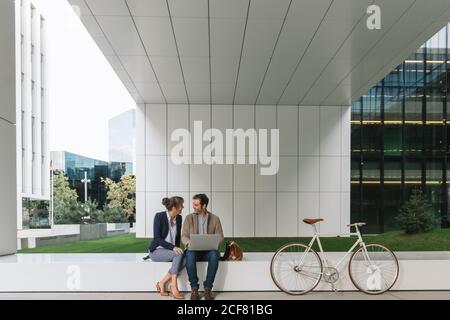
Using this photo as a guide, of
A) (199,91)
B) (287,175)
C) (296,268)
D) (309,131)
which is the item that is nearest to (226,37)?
(199,91)

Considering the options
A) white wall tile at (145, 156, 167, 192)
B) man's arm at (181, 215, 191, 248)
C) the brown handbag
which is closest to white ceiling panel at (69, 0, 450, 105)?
white wall tile at (145, 156, 167, 192)

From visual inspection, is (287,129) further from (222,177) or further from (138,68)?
(138,68)

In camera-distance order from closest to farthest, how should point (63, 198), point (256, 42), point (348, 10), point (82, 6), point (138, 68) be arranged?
point (82, 6), point (348, 10), point (256, 42), point (138, 68), point (63, 198)

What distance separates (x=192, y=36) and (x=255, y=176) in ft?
20.4

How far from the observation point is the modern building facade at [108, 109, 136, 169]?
44.6 ft

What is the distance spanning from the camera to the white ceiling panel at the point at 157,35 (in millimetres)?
7758

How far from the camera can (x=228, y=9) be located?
23.7 ft

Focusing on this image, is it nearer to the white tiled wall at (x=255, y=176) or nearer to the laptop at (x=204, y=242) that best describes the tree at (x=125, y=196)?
the white tiled wall at (x=255, y=176)

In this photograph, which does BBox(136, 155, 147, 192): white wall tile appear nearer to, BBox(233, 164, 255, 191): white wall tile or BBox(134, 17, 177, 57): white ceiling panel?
BBox(233, 164, 255, 191): white wall tile

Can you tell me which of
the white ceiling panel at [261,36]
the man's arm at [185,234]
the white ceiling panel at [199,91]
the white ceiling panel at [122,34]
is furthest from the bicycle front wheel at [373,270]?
the white ceiling panel at [199,91]

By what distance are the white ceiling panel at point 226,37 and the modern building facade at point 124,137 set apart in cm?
513

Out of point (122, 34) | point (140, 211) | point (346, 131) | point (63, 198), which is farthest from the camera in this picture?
point (63, 198)

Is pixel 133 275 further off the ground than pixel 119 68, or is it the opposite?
pixel 119 68

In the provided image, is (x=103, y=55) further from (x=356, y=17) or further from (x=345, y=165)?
(x=345, y=165)
